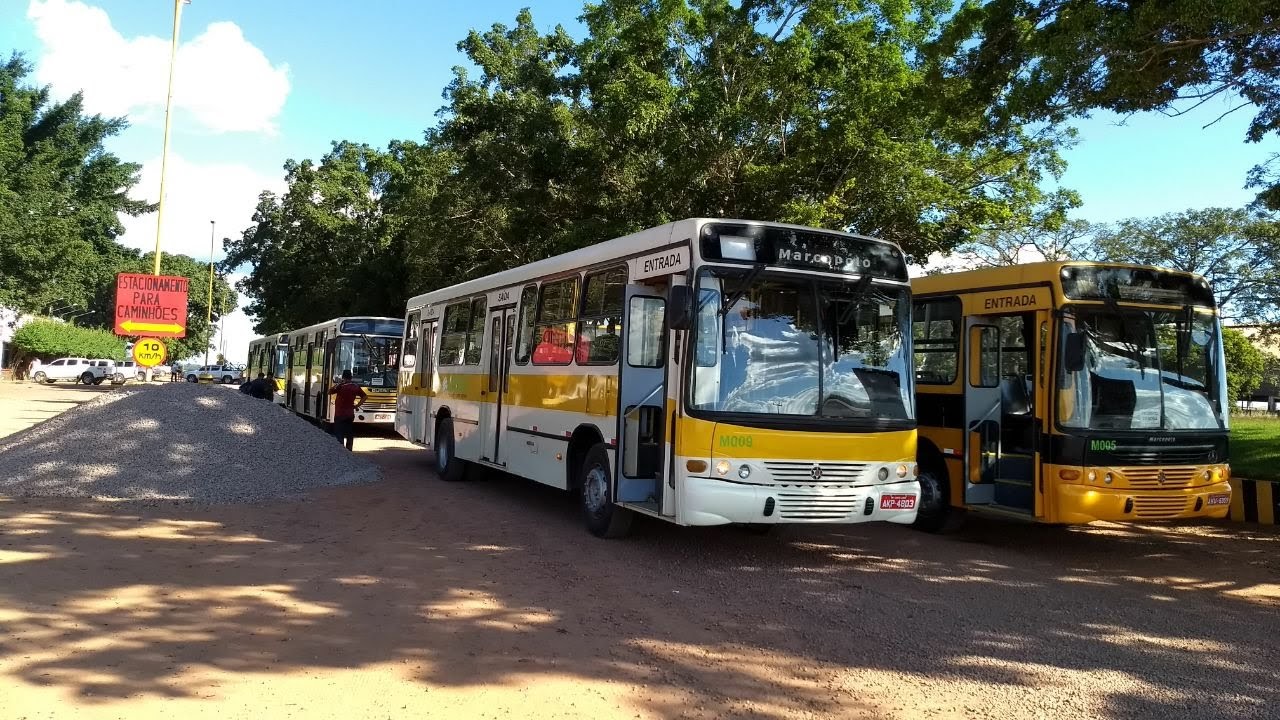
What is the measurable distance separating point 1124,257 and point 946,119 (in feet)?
107

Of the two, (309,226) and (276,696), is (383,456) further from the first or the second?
(309,226)

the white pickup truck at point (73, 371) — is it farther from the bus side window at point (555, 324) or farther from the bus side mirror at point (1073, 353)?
the bus side mirror at point (1073, 353)

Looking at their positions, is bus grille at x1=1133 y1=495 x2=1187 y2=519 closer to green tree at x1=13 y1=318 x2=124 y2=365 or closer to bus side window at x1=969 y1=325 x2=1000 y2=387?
bus side window at x1=969 y1=325 x2=1000 y2=387

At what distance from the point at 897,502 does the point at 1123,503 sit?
2.34 meters

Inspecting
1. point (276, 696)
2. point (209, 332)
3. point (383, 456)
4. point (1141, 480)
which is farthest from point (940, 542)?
point (209, 332)

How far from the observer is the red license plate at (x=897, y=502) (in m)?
8.16

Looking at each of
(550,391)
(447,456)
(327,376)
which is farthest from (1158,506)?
(327,376)

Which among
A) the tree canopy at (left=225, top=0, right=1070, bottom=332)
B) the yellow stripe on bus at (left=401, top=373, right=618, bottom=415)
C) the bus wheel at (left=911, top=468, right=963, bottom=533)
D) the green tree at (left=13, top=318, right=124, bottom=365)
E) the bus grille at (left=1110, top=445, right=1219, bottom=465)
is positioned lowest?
the bus wheel at (left=911, top=468, right=963, bottom=533)

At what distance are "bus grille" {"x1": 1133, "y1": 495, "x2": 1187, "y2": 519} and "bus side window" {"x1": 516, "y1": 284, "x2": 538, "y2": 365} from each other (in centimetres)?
676

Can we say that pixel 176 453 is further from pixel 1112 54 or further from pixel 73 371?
pixel 73 371

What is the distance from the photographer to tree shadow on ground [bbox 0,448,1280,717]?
5.10 metres

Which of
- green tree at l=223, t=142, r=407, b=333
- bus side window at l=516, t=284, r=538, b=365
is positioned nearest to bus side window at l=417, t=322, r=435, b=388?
bus side window at l=516, t=284, r=538, b=365

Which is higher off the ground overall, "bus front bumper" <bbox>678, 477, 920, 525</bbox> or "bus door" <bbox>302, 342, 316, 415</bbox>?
"bus door" <bbox>302, 342, 316, 415</bbox>

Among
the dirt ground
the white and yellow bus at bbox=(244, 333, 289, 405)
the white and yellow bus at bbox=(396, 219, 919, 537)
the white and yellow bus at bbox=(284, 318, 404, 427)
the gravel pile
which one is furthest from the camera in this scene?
the white and yellow bus at bbox=(244, 333, 289, 405)
